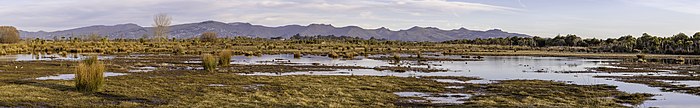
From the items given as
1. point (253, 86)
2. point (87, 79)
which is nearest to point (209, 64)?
point (253, 86)

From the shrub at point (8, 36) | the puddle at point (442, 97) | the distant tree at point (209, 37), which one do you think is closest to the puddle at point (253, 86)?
the puddle at point (442, 97)

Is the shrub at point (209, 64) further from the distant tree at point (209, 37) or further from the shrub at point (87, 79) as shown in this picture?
the distant tree at point (209, 37)

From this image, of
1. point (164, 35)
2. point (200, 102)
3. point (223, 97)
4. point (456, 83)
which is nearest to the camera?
point (200, 102)

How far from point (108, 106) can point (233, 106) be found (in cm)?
288

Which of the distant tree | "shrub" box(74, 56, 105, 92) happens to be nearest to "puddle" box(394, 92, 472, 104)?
"shrub" box(74, 56, 105, 92)

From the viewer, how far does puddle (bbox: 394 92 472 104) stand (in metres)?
17.7

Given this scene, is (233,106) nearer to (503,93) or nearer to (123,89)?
(123,89)

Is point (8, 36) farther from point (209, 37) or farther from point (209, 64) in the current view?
point (209, 64)

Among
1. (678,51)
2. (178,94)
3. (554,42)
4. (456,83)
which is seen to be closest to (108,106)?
(178,94)

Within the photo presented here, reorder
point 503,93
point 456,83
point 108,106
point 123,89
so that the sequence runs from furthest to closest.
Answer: point 456,83 < point 503,93 < point 123,89 < point 108,106

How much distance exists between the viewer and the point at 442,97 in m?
19.0

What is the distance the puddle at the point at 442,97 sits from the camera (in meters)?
17.7

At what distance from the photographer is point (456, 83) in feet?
81.9

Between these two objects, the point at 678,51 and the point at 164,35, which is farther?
the point at 164,35
